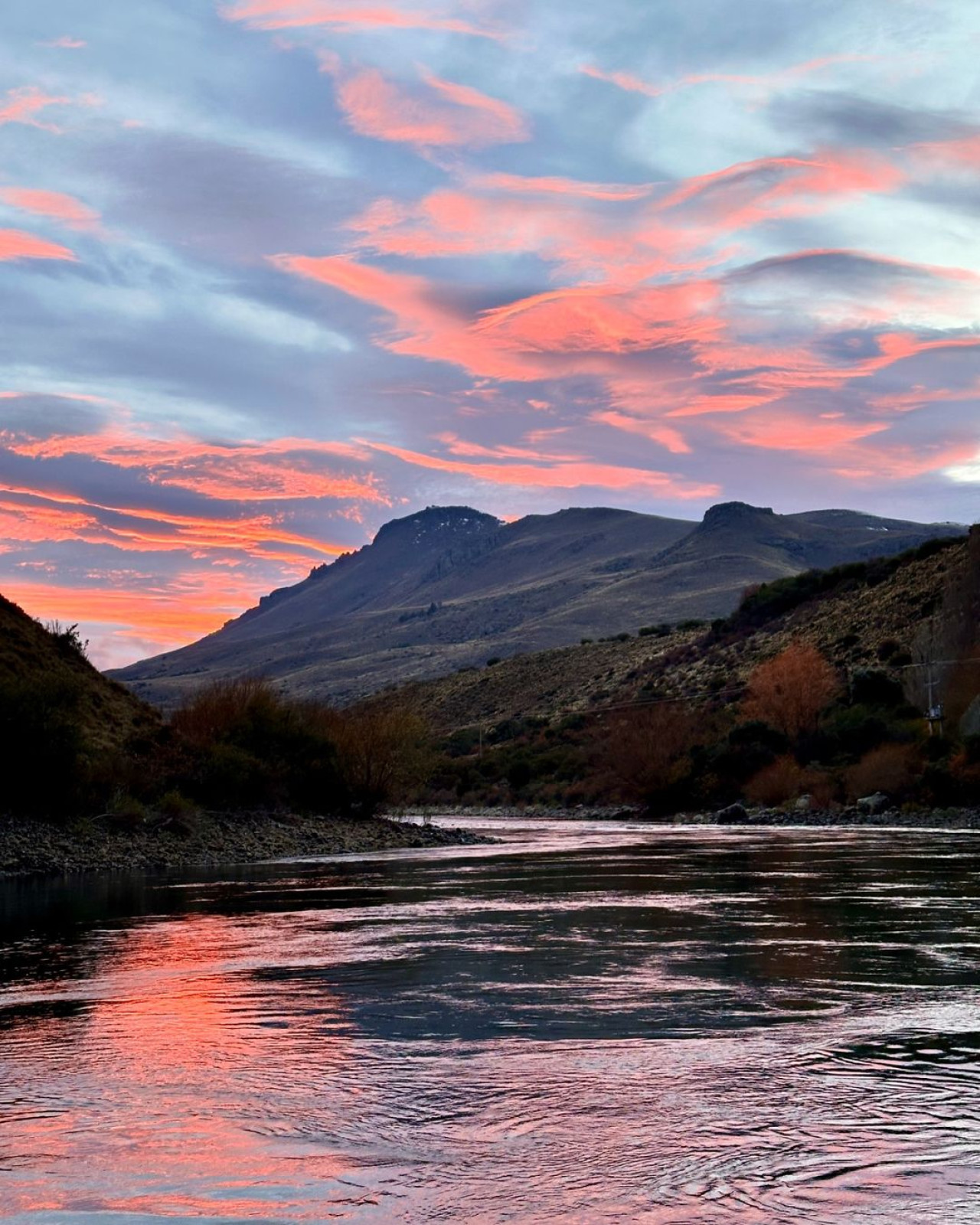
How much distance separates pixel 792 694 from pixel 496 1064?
6820cm

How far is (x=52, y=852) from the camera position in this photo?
114 ft

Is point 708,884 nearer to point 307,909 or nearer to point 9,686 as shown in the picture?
point 307,909

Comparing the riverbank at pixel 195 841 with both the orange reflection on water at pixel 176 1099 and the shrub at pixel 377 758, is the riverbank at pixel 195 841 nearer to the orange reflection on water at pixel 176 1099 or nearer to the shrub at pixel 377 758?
the shrub at pixel 377 758

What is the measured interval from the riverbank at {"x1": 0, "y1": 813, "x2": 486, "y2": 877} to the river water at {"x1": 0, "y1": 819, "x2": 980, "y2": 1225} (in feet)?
39.4

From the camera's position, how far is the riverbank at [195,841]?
34.8 metres

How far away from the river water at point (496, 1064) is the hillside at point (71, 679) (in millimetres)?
20638

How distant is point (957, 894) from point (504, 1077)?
1613cm

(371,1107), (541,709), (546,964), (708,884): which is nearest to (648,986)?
(546,964)

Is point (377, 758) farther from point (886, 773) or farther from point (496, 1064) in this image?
point (496, 1064)

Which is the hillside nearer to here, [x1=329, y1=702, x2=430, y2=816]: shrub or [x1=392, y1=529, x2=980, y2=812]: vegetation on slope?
[x1=329, y1=702, x2=430, y2=816]: shrub

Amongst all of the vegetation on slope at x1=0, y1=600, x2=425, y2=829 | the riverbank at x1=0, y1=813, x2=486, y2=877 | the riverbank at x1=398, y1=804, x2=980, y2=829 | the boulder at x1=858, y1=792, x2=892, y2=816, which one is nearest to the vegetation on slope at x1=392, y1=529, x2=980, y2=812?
the boulder at x1=858, y1=792, x2=892, y2=816

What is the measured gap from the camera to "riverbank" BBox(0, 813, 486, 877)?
3481 centimetres

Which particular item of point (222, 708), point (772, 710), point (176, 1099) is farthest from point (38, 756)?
point (772, 710)

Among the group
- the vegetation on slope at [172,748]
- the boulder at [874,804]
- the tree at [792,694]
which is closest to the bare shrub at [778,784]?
the boulder at [874,804]
